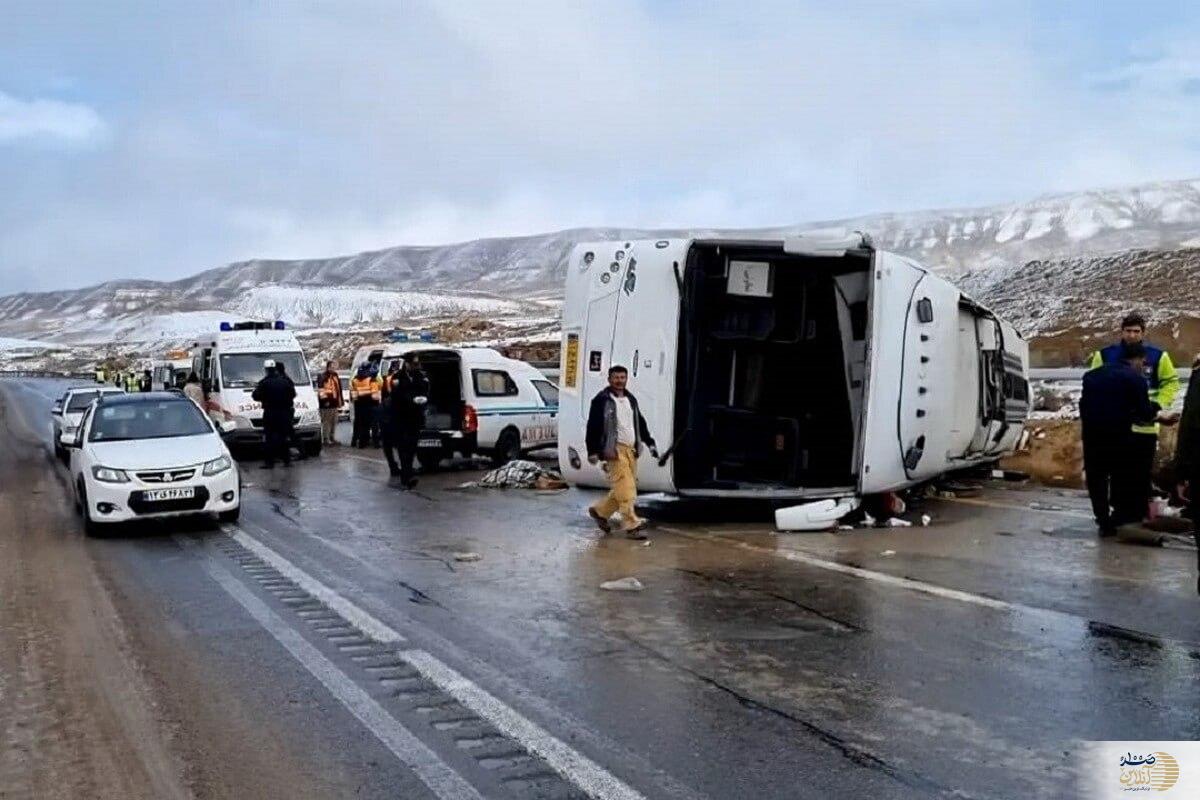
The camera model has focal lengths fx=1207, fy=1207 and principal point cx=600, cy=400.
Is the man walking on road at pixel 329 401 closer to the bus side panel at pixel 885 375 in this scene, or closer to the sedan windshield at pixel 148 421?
the sedan windshield at pixel 148 421

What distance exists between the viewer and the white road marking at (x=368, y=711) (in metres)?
4.84

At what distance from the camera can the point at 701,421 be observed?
13.0m

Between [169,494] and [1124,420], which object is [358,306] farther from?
[1124,420]

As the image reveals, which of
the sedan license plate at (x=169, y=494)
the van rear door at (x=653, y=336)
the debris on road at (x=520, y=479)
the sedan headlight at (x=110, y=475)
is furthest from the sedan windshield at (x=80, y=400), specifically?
the van rear door at (x=653, y=336)

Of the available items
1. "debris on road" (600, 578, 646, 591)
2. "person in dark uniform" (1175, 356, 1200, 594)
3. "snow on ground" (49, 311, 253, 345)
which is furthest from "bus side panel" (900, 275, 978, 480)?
"snow on ground" (49, 311, 253, 345)

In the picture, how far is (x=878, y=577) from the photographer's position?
9.23 m

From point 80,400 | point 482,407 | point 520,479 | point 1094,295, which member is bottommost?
point 520,479

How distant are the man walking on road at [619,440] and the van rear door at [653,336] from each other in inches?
10.3

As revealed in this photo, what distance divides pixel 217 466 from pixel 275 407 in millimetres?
6889

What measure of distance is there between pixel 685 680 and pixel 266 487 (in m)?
11.7

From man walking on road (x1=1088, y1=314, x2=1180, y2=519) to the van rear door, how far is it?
3.98 m

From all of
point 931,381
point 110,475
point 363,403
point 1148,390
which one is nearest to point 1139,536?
point 1148,390

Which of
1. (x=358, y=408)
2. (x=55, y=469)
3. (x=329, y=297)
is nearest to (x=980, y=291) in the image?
(x=358, y=408)

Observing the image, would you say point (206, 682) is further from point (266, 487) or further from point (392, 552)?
point (266, 487)
